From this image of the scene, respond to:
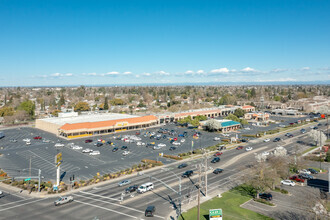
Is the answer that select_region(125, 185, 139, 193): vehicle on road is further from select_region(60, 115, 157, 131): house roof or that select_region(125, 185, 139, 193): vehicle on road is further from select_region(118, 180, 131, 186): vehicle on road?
select_region(60, 115, 157, 131): house roof

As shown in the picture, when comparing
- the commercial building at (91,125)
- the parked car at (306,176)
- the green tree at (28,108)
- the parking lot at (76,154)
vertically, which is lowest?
the parking lot at (76,154)

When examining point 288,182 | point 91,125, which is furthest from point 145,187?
point 91,125

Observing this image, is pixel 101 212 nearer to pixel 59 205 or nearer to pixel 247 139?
pixel 59 205

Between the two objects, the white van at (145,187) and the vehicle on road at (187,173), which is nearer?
the white van at (145,187)

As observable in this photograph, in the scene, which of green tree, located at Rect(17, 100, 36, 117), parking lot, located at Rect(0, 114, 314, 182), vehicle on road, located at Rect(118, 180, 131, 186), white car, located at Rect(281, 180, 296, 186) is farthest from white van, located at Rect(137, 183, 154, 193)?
green tree, located at Rect(17, 100, 36, 117)

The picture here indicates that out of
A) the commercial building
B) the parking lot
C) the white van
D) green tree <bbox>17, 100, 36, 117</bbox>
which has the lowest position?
the parking lot

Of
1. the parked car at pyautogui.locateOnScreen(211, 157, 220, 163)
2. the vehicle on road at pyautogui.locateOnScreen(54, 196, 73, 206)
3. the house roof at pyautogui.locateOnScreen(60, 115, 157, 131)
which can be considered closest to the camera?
the vehicle on road at pyautogui.locateOnScreen(54, 196, 73, 206)

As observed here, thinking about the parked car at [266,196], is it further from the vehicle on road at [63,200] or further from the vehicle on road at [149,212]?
the vehicle on road at [63,200]

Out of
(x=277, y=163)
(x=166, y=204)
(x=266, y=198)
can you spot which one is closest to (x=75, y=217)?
(x=166, y=204)

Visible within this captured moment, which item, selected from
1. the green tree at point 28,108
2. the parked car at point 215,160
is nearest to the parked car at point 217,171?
the parked car at point 215,160
